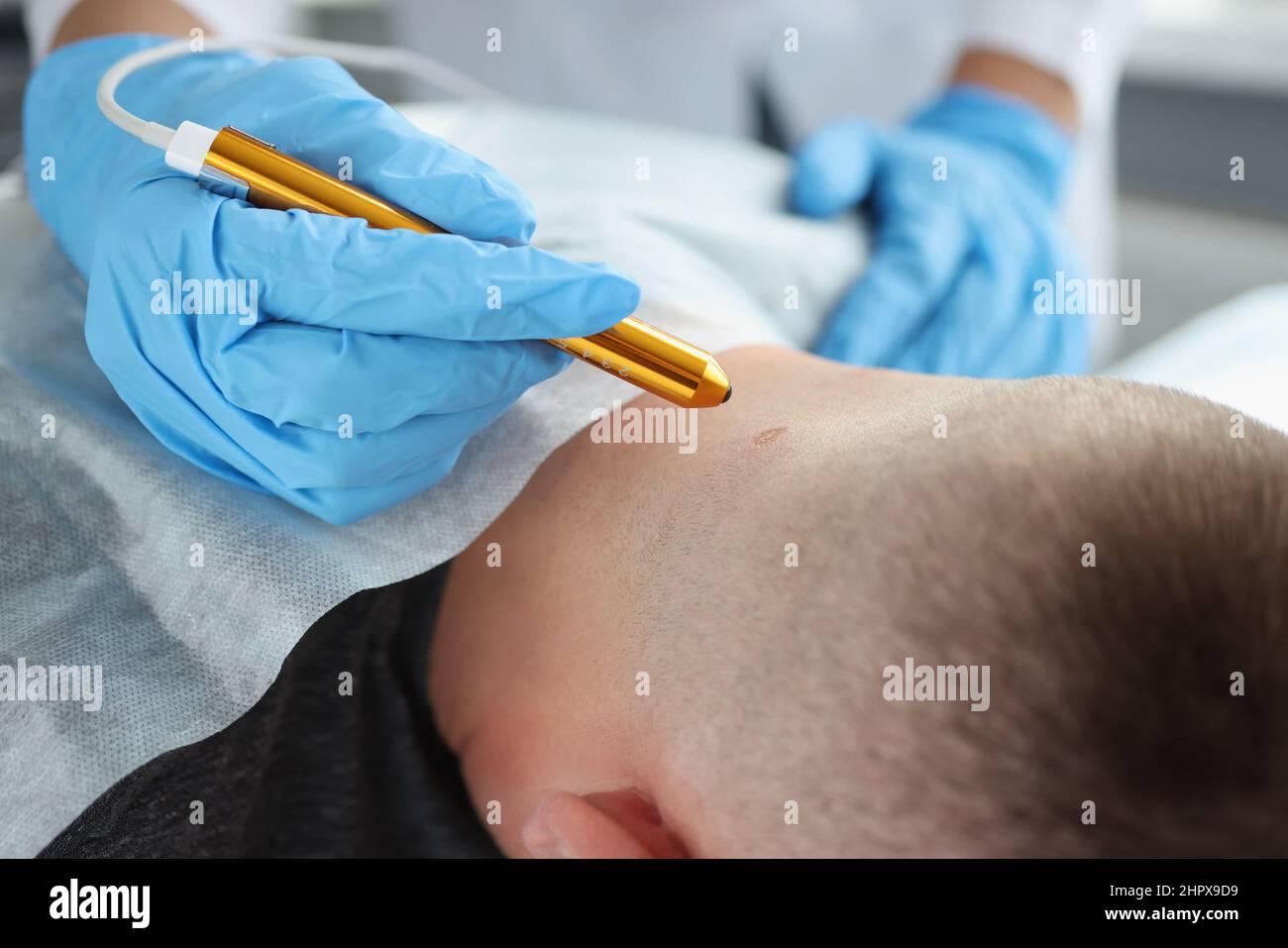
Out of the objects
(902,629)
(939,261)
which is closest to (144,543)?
(902,629)

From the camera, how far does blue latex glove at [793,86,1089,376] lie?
3.20ft

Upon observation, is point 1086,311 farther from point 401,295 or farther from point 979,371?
point 401,295

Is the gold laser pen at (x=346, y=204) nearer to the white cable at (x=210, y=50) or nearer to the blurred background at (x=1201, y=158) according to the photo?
the white cable at (x=210, y=50)

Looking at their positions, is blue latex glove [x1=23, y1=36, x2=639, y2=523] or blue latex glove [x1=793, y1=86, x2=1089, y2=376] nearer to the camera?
blue latex glove [x1=23, y1=36, x2=639, y2=523]

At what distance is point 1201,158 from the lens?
2.00 meters

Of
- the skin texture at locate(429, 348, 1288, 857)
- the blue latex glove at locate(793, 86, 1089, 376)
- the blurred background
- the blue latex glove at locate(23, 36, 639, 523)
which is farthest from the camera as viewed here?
the blurred background

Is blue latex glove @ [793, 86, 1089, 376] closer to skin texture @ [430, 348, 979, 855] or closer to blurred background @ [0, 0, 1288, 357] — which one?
skin texture @ [430, 348, 979, 855]

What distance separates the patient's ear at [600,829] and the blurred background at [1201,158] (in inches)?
63.2

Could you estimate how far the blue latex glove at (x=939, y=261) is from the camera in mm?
977

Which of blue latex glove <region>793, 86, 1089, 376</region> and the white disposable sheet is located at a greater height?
blue latex glove <region>793, 86, 1089, 376</region>

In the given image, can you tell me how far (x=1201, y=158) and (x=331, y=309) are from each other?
1.91 metres

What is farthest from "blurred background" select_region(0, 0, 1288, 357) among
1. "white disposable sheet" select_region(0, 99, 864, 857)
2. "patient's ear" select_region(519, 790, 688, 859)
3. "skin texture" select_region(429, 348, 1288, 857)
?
"patient's ear" select_region(519, 790, 688, 859)

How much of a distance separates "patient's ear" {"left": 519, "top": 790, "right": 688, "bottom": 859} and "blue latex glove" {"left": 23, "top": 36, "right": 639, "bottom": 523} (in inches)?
8.0
